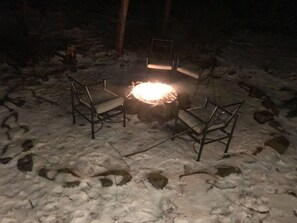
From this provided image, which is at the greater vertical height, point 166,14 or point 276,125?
point 166,14

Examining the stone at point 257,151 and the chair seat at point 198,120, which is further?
the stone at point 257,151

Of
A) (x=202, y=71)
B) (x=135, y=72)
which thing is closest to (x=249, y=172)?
(x=202, y=71)

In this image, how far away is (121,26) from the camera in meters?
8.46

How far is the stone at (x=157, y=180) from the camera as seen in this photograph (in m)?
4.36

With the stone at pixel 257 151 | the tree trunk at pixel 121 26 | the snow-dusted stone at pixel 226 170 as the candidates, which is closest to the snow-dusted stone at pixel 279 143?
the stone at pixel 257 151

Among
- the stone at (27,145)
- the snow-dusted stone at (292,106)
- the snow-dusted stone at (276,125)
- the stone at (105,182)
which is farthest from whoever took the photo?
the snow-dusted stone at (292,106)

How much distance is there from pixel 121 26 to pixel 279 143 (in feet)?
18.0

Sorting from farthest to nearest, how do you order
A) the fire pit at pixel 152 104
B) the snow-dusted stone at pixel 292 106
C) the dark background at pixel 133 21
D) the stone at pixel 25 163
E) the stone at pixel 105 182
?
the dark background at pixel 133 21, the snow-dusted stone at pixel 292 106, the fire pit at pixel 152 104, the stone at pixel 25 163, the stone at pixel 105 182

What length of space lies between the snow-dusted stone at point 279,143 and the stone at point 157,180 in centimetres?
228

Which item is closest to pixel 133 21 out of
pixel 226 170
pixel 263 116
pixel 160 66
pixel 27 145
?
pixel 160 66

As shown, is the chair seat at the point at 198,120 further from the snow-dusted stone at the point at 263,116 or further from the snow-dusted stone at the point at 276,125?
the snow-dusted stone at the point at 276,125

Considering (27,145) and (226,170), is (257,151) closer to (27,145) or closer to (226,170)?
(226,170)

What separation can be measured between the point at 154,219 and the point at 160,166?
41.9 inches

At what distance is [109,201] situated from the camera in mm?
4047
